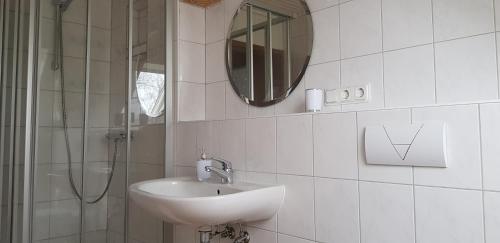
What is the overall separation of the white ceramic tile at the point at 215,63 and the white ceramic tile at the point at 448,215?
1292mm

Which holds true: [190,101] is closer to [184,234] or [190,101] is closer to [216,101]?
[216,101]

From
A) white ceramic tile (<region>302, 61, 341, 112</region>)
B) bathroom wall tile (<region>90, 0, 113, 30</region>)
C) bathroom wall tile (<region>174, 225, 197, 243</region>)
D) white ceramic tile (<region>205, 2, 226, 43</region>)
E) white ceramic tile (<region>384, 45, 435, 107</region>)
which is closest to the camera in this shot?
white ceramic tile (<region>384, 45, 435, 107</region>)

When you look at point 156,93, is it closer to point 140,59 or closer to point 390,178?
point 140,59

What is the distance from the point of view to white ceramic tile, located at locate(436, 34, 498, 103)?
1171 millimetres

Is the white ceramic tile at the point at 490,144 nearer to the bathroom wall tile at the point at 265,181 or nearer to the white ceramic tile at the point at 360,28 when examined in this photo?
the white ceramic tile at the point at 360,28

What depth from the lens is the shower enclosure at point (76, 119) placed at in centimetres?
177

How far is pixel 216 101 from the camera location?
216cm

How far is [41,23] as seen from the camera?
1805mm

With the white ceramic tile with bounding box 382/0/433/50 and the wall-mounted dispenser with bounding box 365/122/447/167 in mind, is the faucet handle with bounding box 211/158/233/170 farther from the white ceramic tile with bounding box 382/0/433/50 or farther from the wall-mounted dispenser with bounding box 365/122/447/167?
the white ceramic tile with bounding box 382/0/433/50

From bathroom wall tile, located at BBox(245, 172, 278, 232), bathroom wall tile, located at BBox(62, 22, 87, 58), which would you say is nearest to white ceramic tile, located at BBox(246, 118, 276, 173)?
bathroom wall tile, located at BBox(245, 172, 278, 232)

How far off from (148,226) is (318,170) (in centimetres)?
119

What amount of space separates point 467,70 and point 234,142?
1.03 meters

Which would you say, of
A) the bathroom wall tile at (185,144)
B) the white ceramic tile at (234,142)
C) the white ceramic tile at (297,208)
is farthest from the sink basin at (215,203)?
the bathroom wall tile at (185,144)

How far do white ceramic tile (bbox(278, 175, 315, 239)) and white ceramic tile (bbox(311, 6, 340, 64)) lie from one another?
54 cm
